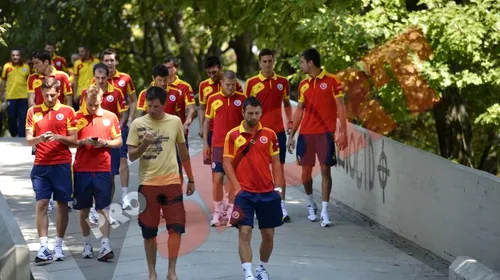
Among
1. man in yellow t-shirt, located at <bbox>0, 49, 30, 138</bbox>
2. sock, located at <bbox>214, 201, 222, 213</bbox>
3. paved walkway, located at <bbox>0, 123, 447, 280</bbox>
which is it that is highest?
man in yellow t-shirt, located at <bbox>0, 49, 30, 138</bbox>

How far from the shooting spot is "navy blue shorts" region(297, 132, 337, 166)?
14.4 metres

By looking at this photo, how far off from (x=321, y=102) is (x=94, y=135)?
3.44 metres

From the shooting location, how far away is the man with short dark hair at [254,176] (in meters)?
11.0

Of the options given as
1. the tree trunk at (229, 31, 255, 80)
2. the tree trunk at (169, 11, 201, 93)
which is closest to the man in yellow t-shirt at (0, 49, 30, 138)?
the tree trunk at (229, 31, 255, 80)

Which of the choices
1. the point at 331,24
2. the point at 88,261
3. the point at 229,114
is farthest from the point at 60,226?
the point at 331,24

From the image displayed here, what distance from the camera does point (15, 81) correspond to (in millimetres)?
22250

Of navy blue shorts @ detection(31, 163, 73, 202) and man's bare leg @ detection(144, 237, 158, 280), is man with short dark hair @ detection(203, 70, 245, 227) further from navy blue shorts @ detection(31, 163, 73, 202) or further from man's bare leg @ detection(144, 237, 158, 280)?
man's bare leg @ detection(144, 237, 158, 280)

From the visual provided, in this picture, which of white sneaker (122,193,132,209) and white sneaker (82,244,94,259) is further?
white sneaker (122,193,132,209)

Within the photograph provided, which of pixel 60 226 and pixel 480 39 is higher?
pixel 480 39

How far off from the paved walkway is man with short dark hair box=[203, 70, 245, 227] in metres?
0.39

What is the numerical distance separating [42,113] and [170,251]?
2.41m

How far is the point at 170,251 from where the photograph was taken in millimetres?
10875

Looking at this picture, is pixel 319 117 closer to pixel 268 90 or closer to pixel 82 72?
pixel 268 90

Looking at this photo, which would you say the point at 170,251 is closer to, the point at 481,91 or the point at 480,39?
the point at 480,39
